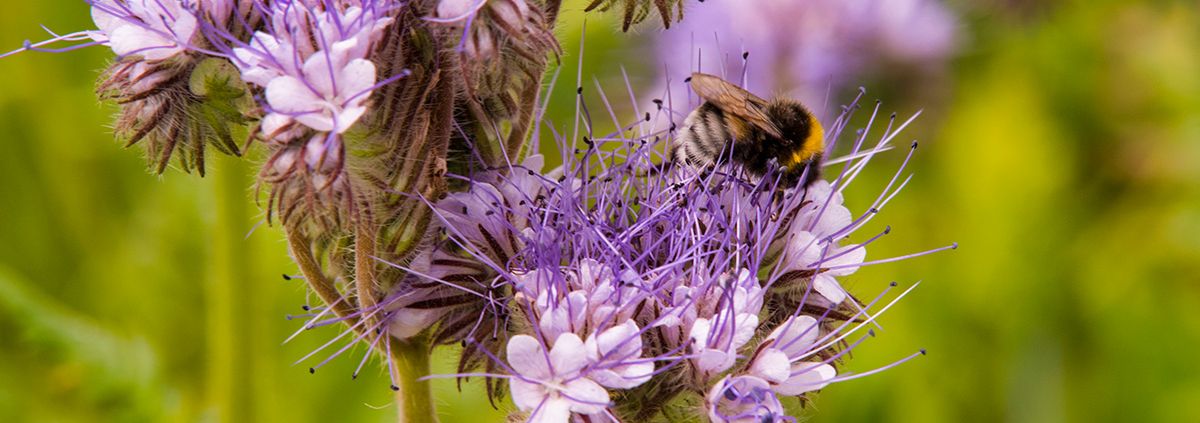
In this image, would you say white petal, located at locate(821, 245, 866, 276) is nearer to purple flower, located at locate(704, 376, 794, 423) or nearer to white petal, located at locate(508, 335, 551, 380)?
purple flower, located at locate(704, 376, 794, 423)

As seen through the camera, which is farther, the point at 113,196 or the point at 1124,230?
the point at 1124,230

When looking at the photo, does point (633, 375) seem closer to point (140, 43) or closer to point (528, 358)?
point (528, 358)

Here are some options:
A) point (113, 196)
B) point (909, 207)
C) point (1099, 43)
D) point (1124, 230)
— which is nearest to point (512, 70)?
point (113, 196)

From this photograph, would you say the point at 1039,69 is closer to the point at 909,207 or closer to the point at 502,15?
the point at 909,207

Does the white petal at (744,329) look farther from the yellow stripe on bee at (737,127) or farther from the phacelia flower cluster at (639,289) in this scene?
the yellow stripe on bee at (737,127)

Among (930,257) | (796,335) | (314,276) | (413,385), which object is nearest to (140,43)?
(314,276)

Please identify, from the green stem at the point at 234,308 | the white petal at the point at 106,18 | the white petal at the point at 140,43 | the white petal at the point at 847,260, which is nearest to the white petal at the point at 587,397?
the white petal at the point at 847,260
